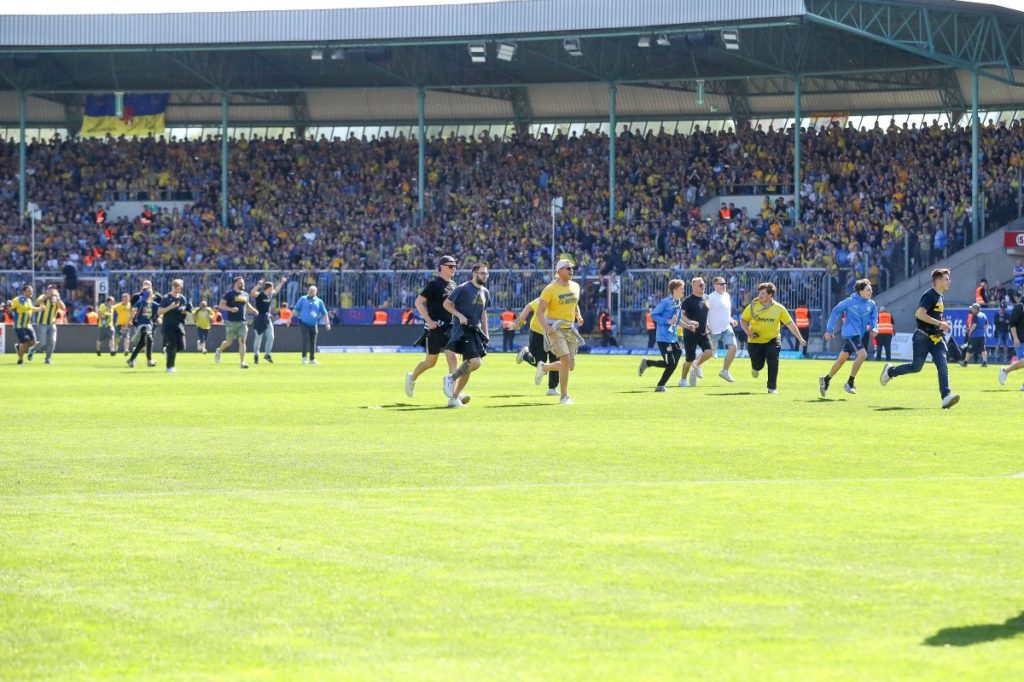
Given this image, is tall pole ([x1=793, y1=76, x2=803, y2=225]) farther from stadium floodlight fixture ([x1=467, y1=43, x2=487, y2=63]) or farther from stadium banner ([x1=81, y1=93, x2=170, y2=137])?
stadium banner ([x1=81, y1=93, x2=170, y2=137])

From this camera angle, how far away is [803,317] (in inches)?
1908

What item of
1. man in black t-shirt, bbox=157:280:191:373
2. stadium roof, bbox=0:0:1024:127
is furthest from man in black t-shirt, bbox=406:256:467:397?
stadium roof, bbox=0:0:1024:127

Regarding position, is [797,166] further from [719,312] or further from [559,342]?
[559,342]

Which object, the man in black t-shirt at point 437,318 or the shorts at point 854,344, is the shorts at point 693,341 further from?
the man in black t-shirt at point 437,318

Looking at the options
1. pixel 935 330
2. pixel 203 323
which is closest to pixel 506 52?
pixel 203 323

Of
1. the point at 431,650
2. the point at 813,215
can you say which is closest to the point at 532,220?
the point at 813,215

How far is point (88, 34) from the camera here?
208 ft

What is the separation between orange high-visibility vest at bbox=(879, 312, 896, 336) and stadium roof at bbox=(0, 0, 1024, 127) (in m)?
8.54

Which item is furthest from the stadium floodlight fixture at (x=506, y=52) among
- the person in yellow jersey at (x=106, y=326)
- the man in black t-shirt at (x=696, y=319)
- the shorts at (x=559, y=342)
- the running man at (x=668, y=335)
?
the shorts at (x=559, y=342)

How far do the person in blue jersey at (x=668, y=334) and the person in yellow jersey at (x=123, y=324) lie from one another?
70.1 ft

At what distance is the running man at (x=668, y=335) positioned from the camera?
27.3 m

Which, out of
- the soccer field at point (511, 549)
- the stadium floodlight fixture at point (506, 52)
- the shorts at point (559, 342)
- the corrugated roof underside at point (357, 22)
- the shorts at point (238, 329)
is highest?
the corrugated roof underside at point (357, 22)

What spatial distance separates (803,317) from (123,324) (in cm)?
1995

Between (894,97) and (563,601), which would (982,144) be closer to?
(894,97)
